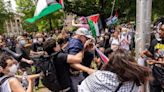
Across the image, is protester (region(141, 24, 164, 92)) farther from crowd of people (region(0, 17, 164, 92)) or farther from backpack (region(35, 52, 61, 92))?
backpack (region(35, 52, 61, 92))

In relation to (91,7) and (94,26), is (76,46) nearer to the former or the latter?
(94,26)

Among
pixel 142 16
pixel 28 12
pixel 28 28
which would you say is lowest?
pixel 28 28

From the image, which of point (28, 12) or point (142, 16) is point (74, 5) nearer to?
point (28, 12)

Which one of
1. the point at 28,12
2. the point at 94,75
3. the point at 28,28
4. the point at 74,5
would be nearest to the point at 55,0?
the point at 94,75

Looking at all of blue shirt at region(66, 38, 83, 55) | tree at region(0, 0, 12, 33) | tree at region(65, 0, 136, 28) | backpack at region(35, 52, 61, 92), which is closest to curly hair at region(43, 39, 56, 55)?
backpack at region(35, 52, 61, 92)

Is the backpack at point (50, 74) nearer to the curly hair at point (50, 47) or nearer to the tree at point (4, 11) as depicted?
the curly hair at point (50, 47)

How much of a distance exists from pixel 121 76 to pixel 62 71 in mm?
1890

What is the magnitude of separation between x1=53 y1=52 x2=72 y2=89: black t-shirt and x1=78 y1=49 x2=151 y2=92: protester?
5.04ft

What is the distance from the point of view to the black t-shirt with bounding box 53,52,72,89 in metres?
4.46

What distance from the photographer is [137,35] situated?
15.6 ft

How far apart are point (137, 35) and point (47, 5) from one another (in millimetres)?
1592

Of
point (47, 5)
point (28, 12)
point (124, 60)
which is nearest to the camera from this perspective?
point (124, 60)

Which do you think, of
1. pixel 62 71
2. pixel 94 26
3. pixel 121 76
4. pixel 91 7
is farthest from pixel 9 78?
pixel 91 7

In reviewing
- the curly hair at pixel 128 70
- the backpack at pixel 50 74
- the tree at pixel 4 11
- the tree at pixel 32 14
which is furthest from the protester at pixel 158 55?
the tree at pixel 32 14
